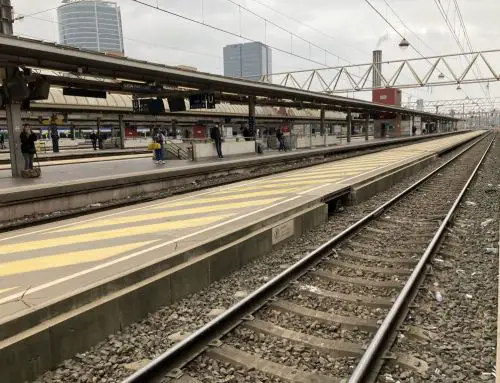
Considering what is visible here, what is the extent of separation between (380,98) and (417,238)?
86.1 meters

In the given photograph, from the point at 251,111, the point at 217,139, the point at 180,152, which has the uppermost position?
the point at 251,111

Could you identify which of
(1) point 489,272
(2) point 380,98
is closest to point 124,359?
(1) point 489,272

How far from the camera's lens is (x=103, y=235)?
24.8 ft

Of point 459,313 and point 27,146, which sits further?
point 27,146

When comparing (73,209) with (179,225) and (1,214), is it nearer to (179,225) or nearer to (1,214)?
(1,214)

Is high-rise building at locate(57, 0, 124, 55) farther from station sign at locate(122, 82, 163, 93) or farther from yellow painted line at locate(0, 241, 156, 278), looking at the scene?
yellow painted line at locate(0, 241, 156, 278)

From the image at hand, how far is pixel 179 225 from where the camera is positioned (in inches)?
317

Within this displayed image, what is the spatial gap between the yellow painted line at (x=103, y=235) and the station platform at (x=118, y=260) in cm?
2

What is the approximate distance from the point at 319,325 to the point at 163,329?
1.69 m

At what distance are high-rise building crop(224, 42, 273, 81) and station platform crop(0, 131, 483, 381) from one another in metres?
25.7

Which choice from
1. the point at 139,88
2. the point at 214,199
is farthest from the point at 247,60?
the point at 214,199

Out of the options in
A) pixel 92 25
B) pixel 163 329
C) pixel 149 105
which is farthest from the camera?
pixel 92 25

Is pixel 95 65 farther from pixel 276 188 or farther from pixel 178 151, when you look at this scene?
pixel 178 151

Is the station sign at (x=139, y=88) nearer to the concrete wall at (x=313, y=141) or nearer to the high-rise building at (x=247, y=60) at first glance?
the concrete wall at (x=313, y=141)
